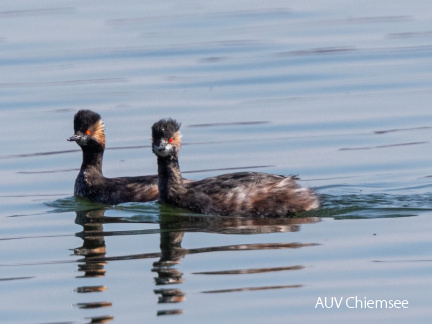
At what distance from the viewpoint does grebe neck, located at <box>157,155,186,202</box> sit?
492 inches

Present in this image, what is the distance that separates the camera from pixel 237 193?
12055 millimetres

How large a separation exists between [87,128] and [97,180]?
751 millimetres

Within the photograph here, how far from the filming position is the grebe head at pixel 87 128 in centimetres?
1404

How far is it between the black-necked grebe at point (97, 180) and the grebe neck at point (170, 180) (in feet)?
2.16

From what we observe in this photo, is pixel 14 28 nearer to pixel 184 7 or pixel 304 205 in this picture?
Result: pixel 184 7

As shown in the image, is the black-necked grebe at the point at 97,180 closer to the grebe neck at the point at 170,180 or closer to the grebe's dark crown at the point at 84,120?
the grebe's dark crown at the point at 84,120

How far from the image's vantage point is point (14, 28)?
83.1 feet

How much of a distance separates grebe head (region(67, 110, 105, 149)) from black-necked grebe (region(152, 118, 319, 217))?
74.0 inches

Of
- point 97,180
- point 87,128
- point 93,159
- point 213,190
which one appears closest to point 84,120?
point 87,128

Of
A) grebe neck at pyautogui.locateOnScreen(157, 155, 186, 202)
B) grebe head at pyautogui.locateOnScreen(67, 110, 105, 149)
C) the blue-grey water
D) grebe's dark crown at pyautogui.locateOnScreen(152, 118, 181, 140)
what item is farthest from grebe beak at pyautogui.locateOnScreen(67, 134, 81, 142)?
grebe's dark crown at pyautogui.locateOnScreen(152, 118, 181, 140)

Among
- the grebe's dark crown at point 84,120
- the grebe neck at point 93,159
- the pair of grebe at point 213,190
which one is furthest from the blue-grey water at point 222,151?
the grebe's dark crown at point 84,120

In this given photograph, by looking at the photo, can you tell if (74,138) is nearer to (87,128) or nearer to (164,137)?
(87,128)

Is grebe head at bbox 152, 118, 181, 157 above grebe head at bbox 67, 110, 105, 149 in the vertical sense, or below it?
below

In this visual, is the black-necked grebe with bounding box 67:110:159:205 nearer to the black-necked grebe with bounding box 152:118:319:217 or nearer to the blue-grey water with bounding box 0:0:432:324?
the blue-grey water with bounding box 0:0:432:324
